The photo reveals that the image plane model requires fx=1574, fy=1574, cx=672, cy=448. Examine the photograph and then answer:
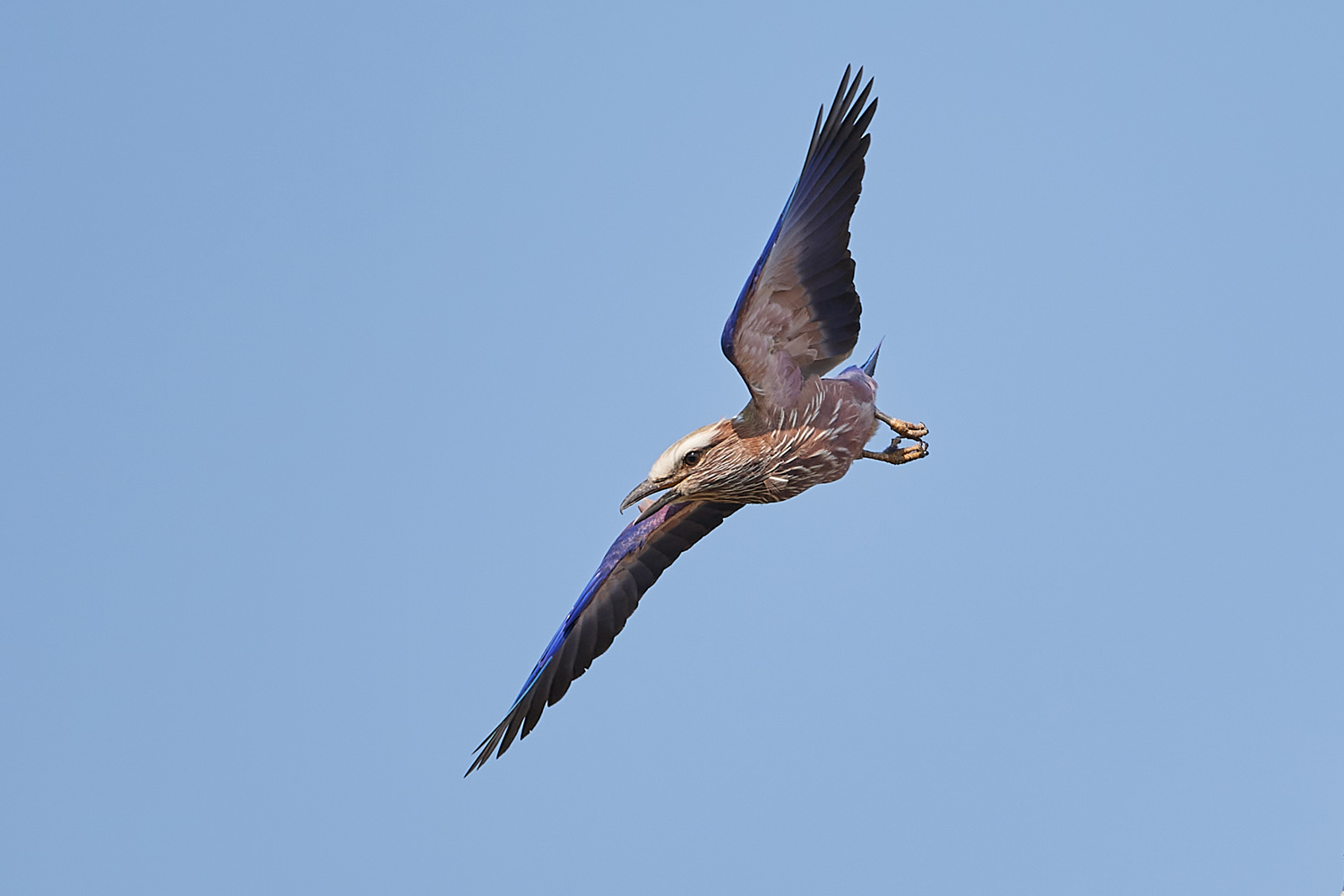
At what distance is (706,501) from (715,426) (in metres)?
2.13

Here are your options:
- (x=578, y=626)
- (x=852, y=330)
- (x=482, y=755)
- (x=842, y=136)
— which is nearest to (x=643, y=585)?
(x=578, y=626)

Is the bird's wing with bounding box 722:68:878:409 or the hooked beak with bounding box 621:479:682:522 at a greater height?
the bird's wing with bounding box 722:68:878:409

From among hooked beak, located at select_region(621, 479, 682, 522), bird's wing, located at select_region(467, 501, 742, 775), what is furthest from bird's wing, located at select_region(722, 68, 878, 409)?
bird's wing, located at select_region(467, 501, 742, 775)

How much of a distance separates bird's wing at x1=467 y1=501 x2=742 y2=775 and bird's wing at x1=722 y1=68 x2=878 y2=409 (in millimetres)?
2284

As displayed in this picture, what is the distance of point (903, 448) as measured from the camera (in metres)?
13.8

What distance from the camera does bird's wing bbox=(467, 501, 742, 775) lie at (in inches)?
565

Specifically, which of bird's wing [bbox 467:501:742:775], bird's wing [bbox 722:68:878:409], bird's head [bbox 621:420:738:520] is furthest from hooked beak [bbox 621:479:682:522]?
bird's wing [bbox 467:501:742:775]

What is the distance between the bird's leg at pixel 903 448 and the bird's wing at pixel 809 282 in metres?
1.20

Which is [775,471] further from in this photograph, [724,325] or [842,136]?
[842,136]

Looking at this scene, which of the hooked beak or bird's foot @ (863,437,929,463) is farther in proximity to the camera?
bird's foot @ (863,437,929,463)

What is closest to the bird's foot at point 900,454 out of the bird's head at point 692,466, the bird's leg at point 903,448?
the bird's leg at point 903,448

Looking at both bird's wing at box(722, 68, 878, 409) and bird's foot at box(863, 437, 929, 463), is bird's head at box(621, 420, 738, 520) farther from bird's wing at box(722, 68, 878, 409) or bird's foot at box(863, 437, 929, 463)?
bird's foot at box(863, 437, 929, 463)

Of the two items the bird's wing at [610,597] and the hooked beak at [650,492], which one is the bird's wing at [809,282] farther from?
the bird's wing at [610,597]

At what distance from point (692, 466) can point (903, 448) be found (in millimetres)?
2384
